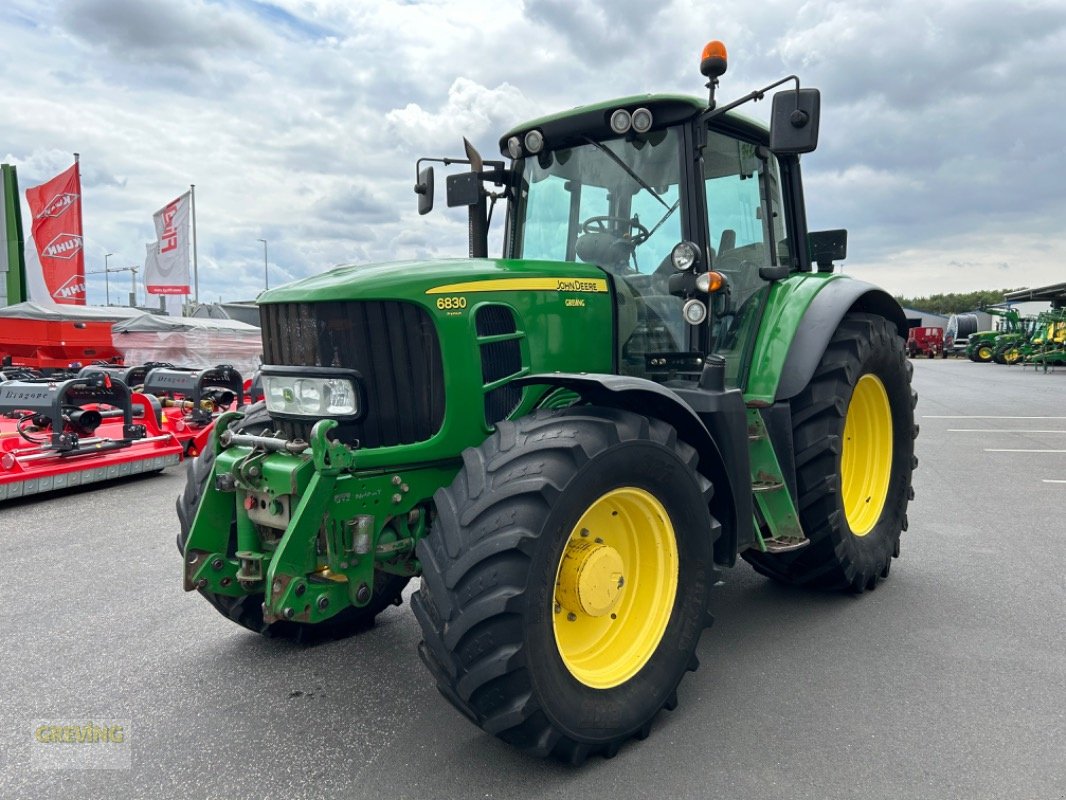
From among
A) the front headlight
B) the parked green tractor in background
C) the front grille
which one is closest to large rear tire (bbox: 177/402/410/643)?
the front headlight

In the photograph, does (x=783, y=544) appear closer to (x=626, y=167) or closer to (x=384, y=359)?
(x=626, y=167)

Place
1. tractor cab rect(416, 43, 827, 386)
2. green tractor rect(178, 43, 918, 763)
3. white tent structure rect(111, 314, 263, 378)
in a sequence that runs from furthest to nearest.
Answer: white tent structure rect(111, 314, 263, 378) < tractor cab rect(416, 43, 827, 386) < green tractor rect(178, 43, 918, 763)

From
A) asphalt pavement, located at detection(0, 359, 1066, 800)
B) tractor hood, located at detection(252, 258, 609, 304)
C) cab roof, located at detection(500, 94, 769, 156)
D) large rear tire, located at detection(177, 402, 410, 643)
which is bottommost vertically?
asphalt pavement, located at detection(0, 359, 1066, 800)

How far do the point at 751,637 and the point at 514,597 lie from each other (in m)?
1.78

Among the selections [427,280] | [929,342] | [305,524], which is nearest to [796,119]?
[427,280]

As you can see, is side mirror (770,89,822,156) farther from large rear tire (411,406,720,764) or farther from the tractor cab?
large rear tire (411,406,720,764)

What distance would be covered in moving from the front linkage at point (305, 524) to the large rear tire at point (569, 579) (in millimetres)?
365

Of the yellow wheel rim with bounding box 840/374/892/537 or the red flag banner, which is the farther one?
the red flag banner

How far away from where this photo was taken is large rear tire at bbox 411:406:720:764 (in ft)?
7.69

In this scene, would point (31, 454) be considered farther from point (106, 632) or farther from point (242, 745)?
point (242, 745)

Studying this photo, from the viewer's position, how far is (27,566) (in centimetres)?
493

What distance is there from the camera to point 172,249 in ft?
68.7

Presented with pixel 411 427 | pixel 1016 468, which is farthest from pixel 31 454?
pixel 1016 468

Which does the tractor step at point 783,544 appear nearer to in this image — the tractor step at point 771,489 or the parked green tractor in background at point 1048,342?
the tractor step at point 771,489
